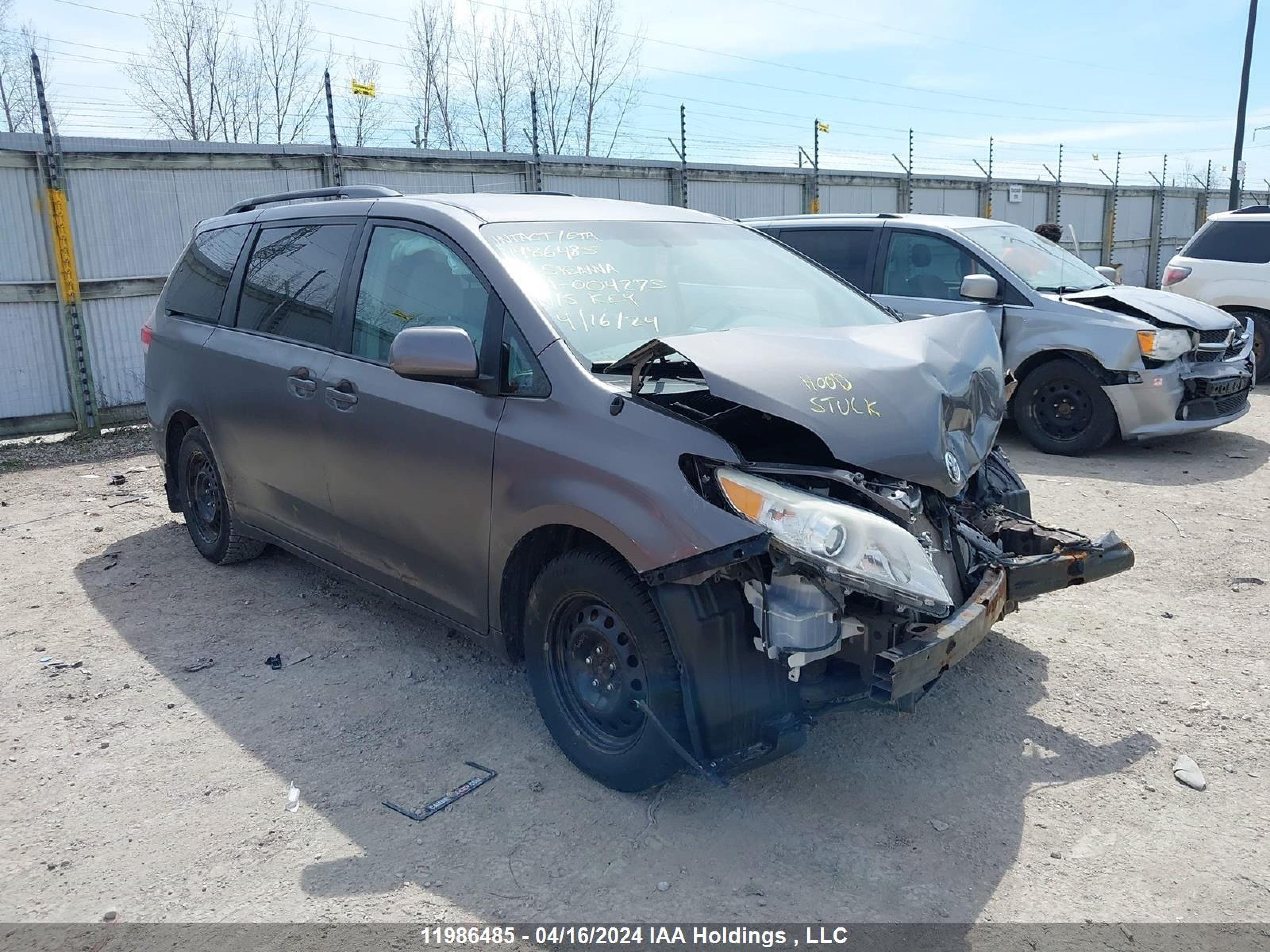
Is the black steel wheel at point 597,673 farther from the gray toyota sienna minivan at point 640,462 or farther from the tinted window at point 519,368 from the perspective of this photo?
the tinted window at point 519,368

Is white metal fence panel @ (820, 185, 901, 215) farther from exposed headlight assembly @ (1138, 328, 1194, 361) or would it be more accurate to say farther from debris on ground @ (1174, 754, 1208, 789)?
debris on ground @ (1174, 754, 1208, 789)

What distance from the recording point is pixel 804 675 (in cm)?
303

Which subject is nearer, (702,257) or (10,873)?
(10,873)

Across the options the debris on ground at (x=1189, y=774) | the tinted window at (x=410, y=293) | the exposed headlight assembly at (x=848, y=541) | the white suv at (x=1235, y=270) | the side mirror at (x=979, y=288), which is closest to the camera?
the exposed headlight assembly at (x=848, y=541)

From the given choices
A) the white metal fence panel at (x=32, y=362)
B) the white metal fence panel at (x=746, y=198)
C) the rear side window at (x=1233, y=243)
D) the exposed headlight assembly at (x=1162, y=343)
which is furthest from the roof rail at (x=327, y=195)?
the rear side window at (x=1233, y=243)

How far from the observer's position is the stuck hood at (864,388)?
2967 millimetres

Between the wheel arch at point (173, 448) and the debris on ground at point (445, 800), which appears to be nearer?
the debris on ground at point (445, 800)

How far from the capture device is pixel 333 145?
10.6 metres

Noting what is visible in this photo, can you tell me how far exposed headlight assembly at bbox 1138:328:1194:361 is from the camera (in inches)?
301

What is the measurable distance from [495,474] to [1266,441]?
776 cm

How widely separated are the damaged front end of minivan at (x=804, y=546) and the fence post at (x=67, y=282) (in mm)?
7998

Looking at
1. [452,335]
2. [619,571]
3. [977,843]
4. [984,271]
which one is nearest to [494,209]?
[452,335]

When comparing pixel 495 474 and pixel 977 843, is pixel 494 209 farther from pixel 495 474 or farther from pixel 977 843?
pixel 977 843

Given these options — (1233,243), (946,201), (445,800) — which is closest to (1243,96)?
(946,201)
